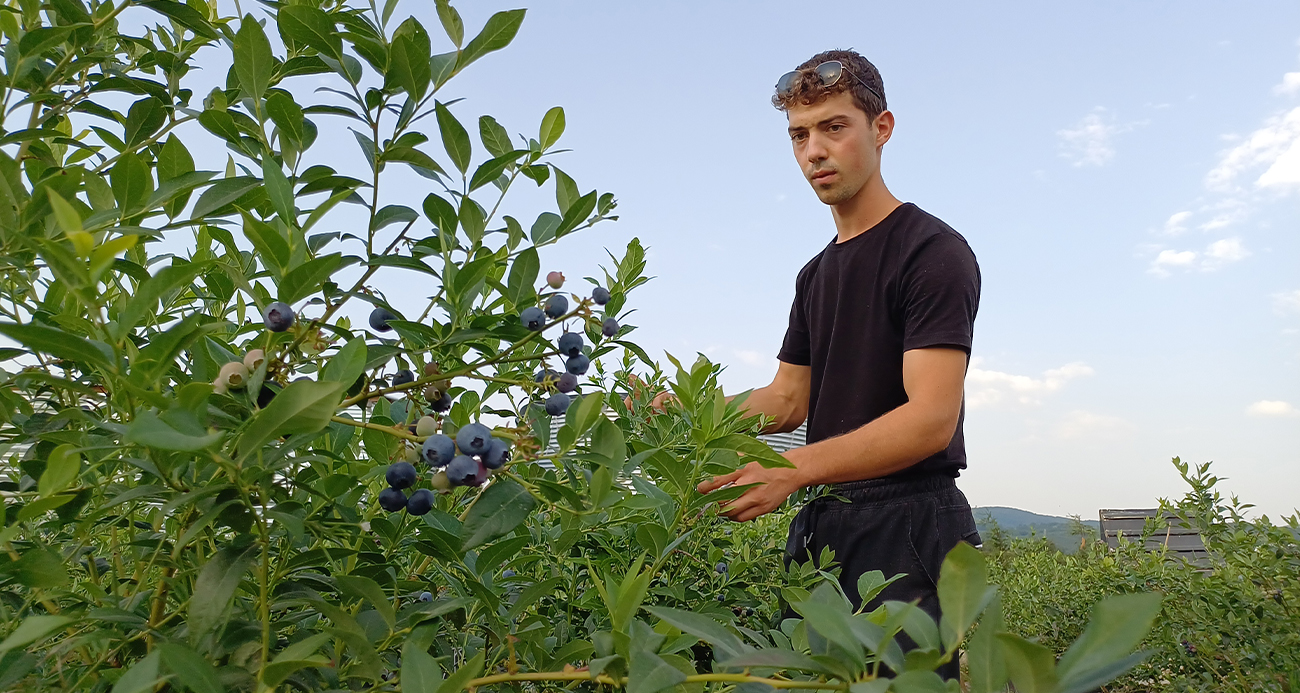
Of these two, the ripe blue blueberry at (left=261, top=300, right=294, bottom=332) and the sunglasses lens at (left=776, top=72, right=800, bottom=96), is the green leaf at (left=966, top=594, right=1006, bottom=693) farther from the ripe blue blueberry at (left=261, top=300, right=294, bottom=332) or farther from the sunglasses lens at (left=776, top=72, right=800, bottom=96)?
the sunglasses lens at (left=776, top=72, right=800, bottom=96)

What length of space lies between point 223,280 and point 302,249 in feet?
1.37

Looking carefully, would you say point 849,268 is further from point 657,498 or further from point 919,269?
point 657,498

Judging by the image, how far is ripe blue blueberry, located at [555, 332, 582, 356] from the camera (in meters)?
0.96

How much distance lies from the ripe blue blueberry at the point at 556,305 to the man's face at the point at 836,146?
6.32 ft

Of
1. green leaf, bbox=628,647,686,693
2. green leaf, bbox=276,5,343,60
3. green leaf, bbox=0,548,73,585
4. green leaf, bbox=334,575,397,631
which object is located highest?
green leaf, bbox=276,5,343,60

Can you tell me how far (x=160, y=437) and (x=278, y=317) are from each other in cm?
23

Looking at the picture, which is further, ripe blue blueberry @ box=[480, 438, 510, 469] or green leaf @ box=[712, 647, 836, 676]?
ripe blue blueberry @ box=[480, 438, 510, 469]

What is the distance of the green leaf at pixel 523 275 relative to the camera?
92 centimetres

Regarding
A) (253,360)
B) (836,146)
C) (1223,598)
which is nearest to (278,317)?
(253,360)

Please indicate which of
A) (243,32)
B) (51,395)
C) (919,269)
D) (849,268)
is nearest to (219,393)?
(243,32)

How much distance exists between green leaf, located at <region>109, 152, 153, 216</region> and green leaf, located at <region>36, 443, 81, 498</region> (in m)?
0.25

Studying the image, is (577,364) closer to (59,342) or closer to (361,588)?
(361,588)

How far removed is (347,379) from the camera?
2.27 ft

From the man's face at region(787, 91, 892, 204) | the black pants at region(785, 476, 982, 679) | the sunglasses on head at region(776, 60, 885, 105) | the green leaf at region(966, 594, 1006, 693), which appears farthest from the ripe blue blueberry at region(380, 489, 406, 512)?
the sunglasses on head at region(776, 60, 885, 105)
